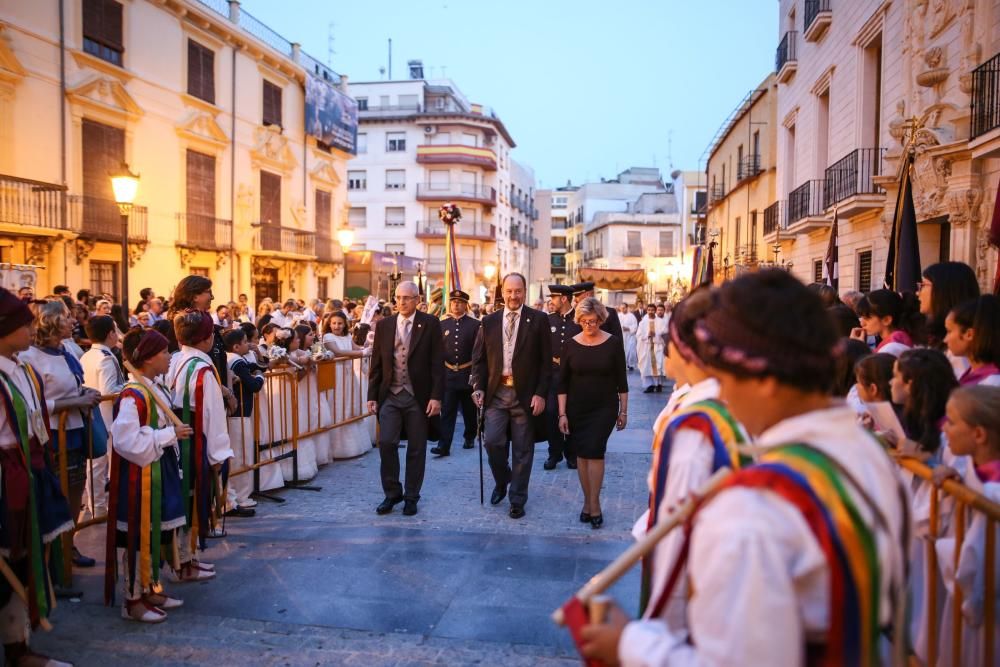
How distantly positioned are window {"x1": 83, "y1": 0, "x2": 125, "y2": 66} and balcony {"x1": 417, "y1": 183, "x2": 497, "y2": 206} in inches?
1289

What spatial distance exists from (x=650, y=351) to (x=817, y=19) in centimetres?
858

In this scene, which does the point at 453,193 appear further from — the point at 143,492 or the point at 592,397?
the point at 143,492

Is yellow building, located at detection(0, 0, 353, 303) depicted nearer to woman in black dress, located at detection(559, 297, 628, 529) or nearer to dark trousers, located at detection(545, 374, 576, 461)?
→ dark trousers, located at detection(545, 374, 576, 461)

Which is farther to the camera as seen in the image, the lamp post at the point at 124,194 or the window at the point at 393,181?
the window at the point at 393,181

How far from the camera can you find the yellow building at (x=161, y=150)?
52.2 ft

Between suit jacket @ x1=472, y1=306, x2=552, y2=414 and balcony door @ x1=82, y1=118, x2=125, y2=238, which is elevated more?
balcony door @ x1=82, y1=118, x2=125, y2=238

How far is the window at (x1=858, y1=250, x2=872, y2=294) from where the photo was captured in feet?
49.3

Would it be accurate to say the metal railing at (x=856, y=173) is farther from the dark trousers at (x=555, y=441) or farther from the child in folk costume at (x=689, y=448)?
the child in folk costume at (x=689, y=448)

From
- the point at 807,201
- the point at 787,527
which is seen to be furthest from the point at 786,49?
the point at 787,527

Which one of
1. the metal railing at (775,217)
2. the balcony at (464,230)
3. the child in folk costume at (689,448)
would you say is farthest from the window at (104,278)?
the balcony at (464,230)

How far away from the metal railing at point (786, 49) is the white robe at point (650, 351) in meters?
9.84

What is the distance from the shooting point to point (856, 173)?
14.4 m

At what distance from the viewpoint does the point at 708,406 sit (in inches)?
85.7

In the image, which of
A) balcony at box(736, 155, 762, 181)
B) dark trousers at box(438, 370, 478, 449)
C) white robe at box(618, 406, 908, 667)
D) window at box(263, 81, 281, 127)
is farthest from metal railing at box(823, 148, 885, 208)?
window at box(263, 81, 281, 127)
